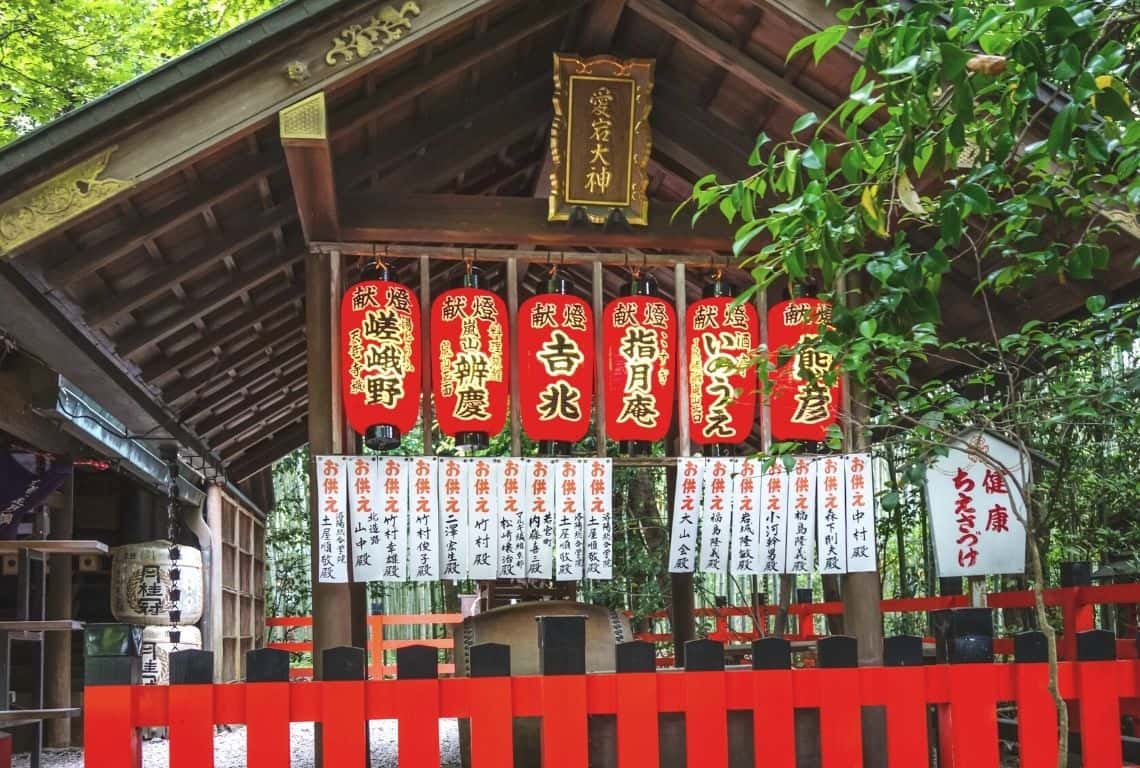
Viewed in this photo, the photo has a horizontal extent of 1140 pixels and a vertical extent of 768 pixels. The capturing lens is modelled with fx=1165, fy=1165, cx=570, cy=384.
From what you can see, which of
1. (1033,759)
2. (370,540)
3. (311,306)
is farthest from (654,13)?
(1033,759)

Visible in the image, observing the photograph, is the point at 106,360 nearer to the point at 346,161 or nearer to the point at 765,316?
the point at 346,161

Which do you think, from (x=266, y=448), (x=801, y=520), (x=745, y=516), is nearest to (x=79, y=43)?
(x=266, y=448)

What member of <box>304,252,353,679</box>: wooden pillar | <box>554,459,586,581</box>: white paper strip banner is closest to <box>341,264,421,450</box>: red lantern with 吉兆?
<box>304,252,353,679</box>: wooden pillar

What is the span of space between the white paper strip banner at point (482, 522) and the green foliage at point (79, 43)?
31.3 ft

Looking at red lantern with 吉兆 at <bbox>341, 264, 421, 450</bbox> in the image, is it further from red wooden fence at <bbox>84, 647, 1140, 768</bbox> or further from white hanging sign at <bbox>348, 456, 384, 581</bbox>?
red wooden fence at <bbox>84, 647, 1140, 768</bbox>

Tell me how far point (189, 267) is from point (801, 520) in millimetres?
4756

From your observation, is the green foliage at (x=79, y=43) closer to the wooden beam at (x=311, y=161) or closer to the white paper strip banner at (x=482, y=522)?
the wooden beam at (x=311, y=161)

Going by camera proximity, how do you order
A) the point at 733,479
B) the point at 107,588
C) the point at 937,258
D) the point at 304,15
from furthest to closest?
Result: the point at 107,588, the point at 733,479, the point at 304,15, the point at 937,258

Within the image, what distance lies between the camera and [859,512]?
331 inches

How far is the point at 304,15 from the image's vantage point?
662cm

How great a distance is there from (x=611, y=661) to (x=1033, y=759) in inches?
149

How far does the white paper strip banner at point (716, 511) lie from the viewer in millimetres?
8367

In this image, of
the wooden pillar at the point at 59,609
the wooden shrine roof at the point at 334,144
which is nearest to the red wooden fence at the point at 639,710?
the wooden shrine roof at the point at 334,144

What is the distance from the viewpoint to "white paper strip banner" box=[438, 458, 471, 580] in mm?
8000
